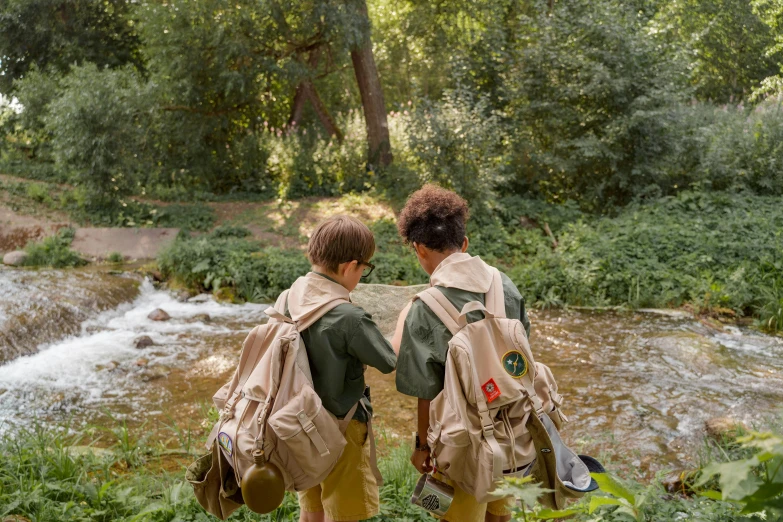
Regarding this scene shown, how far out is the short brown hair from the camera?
7.99 feet

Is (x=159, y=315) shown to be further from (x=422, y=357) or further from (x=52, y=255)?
(x=422, y=357)

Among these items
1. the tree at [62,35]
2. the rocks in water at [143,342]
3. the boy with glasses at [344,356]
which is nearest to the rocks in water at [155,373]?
the rocks in water at [143,342]

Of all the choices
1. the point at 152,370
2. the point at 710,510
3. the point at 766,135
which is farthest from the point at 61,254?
the point at 766,135

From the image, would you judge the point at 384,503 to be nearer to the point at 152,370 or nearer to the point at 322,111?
the point at 152,370

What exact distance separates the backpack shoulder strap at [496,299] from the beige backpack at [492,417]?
0.04ft

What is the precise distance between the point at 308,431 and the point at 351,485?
0.44 metres

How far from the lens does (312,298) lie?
2.37 meters

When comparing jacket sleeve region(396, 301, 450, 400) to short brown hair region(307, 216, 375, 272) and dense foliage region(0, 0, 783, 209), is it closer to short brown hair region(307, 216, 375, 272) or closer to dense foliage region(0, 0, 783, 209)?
short brown hair region(307, 216, 375, 272)

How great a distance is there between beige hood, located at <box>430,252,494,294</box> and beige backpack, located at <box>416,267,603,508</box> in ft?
0.26

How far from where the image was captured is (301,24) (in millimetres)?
12492

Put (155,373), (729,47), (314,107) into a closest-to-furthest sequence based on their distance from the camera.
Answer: (155,373)
(314,107)
(729,47)

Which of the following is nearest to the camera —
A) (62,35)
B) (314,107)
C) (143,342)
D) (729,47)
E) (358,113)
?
(143,342)

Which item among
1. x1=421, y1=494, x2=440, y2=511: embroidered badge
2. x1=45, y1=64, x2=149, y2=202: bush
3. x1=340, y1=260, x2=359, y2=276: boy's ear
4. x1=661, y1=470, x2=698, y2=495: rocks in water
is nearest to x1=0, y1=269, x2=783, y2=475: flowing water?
x1=661, y1=470, x2=698, y2=495: rocks in water

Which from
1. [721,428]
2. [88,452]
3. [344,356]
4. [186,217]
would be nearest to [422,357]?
[344,356]
